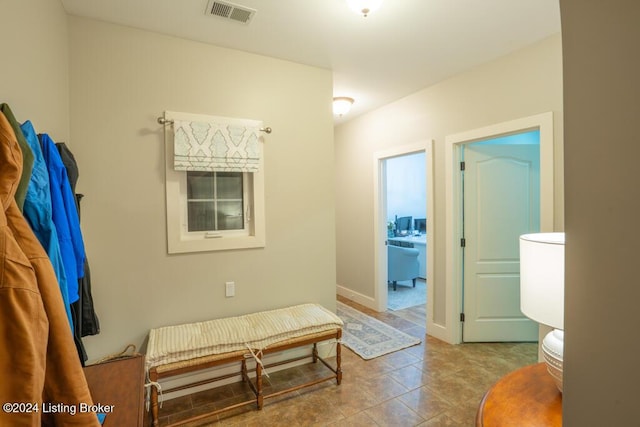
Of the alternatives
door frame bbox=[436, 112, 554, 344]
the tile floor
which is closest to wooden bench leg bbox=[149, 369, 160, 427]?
the tile floor

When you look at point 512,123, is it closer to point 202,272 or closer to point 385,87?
point 385,87

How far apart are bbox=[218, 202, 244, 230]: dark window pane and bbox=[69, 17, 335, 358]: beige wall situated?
0.23m

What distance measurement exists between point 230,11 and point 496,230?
295 cm

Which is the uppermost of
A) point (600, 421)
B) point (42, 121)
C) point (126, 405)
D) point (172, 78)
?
point (172, 78)

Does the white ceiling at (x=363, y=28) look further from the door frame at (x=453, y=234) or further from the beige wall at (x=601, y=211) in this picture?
the beige wall at (x=601, y=211)

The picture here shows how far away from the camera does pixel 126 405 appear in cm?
136

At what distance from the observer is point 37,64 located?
1.54 meters

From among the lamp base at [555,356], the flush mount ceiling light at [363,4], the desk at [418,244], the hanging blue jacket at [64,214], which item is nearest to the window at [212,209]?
the hanging blue jacket at [64,214]

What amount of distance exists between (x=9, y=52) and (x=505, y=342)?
4116mm

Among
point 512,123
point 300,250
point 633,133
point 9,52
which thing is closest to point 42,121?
point 9,52

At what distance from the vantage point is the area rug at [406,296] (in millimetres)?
4523

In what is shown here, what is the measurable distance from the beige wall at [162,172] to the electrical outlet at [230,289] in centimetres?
4

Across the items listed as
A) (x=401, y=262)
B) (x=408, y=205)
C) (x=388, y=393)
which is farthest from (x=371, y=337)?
(x=408, y=205)

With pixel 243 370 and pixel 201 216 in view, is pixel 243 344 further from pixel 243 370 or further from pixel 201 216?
pixel 201 216
